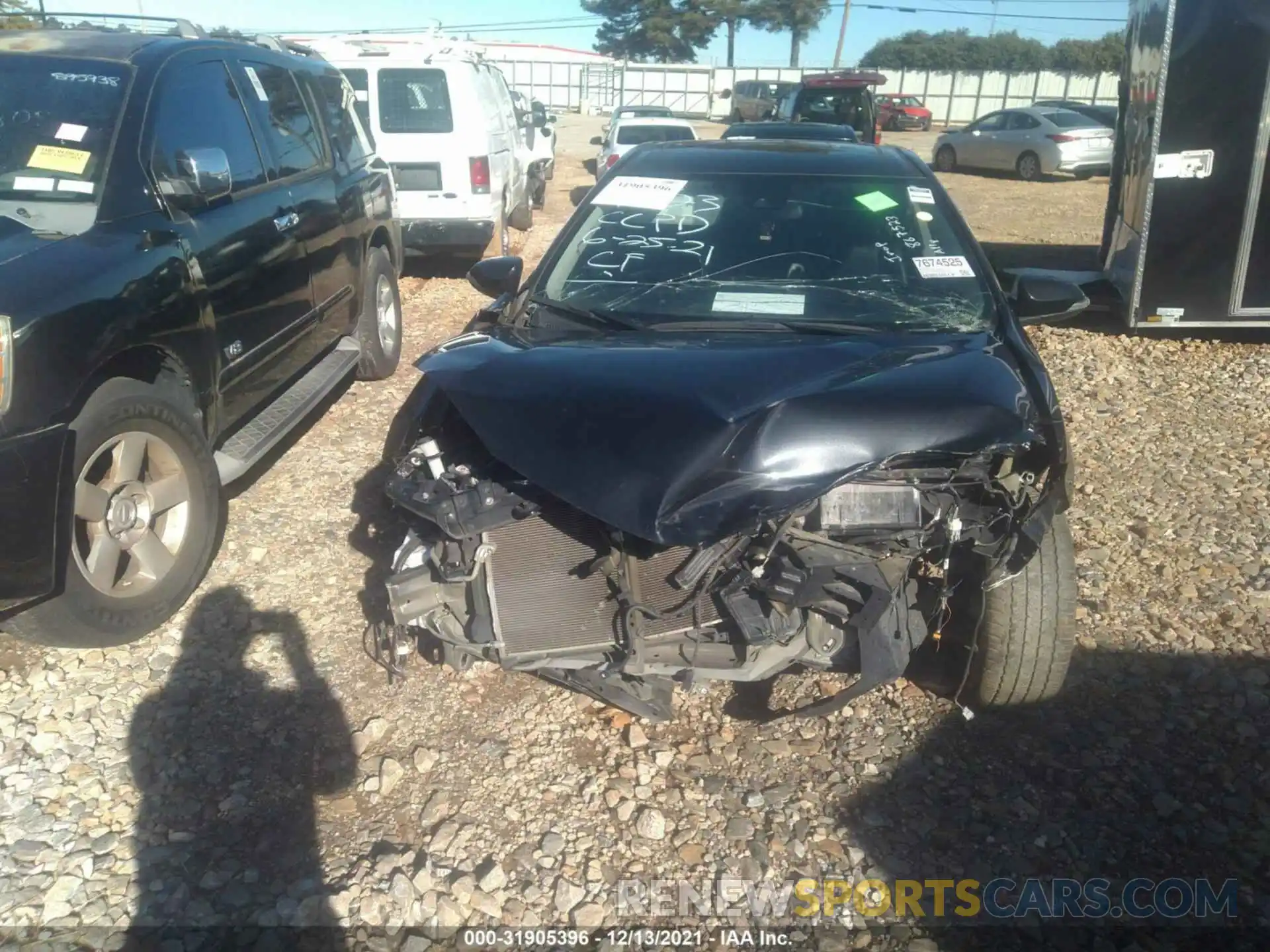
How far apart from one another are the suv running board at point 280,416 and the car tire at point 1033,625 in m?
3.08

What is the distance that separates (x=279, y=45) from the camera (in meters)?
5.99

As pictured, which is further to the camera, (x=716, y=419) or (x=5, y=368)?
(x=5, y=368)

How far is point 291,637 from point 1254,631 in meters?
3.87

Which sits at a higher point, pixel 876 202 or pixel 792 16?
pixel 792 16

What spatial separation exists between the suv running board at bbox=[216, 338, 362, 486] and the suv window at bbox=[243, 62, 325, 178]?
108 cm

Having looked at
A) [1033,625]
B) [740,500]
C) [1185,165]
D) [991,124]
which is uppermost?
[991,124]

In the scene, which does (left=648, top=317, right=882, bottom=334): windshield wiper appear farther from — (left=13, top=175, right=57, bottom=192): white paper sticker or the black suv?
(left=13, top=175, right=57, bottom=192): white paper sticker

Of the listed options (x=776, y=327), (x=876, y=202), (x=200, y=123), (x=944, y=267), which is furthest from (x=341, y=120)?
(x=944, y=267)

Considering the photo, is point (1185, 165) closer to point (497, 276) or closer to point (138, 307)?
point (497, 276)

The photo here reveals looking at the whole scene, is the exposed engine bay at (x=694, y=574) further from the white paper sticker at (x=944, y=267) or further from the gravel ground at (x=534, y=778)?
the white paper sticker at (x=944, y=267)

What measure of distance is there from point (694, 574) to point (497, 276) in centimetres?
210

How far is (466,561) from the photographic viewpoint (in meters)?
2.91

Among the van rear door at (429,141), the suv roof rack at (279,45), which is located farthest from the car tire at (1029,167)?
the suv roof rack at (279,45)

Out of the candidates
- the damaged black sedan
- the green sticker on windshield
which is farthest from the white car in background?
the damaged black sedan
